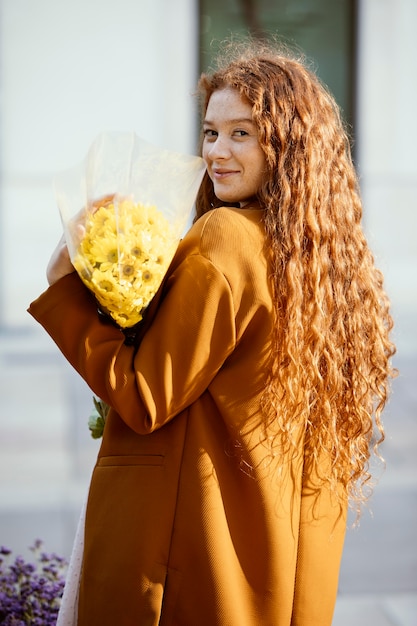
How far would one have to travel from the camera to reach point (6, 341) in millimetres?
7141

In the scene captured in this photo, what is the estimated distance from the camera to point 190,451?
1.86 meters

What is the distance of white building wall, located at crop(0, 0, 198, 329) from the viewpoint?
22.0ft

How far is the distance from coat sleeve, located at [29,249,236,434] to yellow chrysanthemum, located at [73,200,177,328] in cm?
6

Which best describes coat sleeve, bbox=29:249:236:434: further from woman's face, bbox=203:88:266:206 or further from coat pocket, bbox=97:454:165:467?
woman's face, bbox=203:88:266:206

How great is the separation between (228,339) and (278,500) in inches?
14.2

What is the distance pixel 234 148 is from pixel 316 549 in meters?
0.88

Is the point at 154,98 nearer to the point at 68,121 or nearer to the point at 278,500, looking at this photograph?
the point at 68,121

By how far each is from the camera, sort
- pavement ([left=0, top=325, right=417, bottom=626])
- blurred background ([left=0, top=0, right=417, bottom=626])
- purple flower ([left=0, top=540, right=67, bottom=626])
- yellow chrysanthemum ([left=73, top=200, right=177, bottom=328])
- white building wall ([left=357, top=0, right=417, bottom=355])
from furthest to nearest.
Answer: white building wall ([left=357, top=0, right=417, bottom=355]) → blurred background ([left=0, top=0, right=417, bottom=626]) → pavement ([left=0, top=325, right=417, bottom=626]) → purple flower ([left=0, top=540, right=67, bottom=626]) → yellow chrysanthemum ([left=73, top=200, right=177, bottom=328])

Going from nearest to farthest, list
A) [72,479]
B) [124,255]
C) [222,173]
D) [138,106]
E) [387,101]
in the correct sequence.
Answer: [124,255] → [222,173] → [72,479] → [138,106] → [387,101]

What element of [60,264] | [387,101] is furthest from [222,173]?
[387,101]

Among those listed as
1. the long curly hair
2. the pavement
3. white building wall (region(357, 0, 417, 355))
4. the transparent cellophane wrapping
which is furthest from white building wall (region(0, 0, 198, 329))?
the transparent cellophane wrapping

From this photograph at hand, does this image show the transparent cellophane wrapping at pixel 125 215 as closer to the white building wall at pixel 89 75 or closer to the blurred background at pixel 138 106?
the blurred background at pixel 138 106

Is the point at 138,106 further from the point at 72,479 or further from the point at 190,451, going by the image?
the point at 190,451

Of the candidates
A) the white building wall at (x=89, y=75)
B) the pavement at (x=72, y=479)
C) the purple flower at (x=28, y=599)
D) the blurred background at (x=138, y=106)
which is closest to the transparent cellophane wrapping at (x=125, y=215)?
the purple flower at (x=28, y=599)
